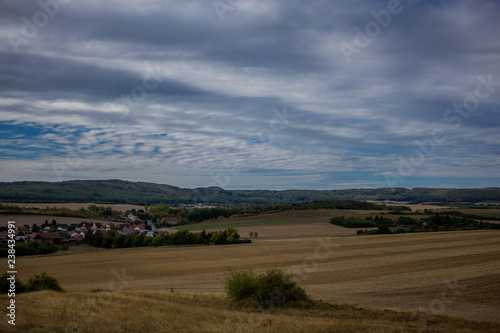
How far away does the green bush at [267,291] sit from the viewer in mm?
20578

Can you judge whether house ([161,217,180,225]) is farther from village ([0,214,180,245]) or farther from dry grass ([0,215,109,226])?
dry grass ([0,215,109,226])

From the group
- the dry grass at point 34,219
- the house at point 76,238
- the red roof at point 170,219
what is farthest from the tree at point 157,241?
the red roof at point 170,219

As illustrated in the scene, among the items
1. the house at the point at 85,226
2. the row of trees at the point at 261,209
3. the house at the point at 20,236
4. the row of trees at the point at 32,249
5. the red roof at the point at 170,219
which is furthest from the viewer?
the red roof at the point at 170,219

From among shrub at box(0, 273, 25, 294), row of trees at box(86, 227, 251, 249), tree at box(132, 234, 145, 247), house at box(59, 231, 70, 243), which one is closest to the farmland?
shrub at box(0, 273, 25, 294)

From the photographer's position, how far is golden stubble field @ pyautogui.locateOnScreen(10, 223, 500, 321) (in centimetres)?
2233

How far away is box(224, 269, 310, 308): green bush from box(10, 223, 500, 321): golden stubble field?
3.19 metres

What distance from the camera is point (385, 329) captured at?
45.2 ft

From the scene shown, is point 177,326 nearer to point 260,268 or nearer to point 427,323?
point 427,323

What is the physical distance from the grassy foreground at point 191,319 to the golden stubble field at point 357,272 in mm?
2800

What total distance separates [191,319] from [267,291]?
6.58m

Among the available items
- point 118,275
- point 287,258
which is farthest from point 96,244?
point 287,258

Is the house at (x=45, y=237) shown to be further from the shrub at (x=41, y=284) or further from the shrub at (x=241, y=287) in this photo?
the shrub at (x=241, y=287)

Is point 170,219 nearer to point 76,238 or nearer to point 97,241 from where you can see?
point 76,238

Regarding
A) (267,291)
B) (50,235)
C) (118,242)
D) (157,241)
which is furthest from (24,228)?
(267,291)
